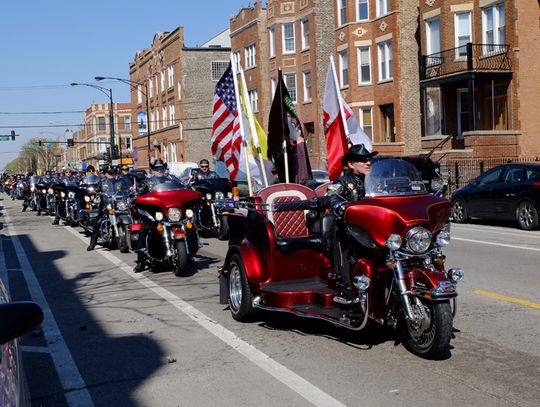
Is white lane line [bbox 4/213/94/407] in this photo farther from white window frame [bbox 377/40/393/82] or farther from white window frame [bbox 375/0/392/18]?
white window frame [bbox 375/0/392/18]

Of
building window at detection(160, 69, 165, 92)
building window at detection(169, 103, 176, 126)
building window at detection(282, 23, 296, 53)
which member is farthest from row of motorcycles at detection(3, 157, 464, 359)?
building window at detection(160, 69, 165, 92)

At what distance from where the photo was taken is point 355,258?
22.0ft

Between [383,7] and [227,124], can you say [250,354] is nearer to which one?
[227,124]

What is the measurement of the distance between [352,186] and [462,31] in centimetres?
2778

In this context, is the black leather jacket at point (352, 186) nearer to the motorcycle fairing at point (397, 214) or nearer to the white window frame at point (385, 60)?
the motorcycle fairing at point (397, 214)

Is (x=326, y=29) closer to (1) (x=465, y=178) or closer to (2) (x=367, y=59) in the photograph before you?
(2) (x=367, y=59)

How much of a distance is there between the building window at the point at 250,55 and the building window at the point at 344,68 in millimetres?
11940

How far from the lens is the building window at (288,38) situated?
47806 millimetres

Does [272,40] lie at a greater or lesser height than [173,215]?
greater

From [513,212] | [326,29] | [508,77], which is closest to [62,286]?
[513,212]

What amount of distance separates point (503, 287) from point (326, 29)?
37.6m

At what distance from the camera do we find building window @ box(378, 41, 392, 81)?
3872cm

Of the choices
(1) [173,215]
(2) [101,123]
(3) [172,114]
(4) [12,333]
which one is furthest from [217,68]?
(4) [12,333]

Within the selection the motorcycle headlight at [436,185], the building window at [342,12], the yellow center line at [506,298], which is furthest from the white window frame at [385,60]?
the motorcycle headlight at [436,185]
